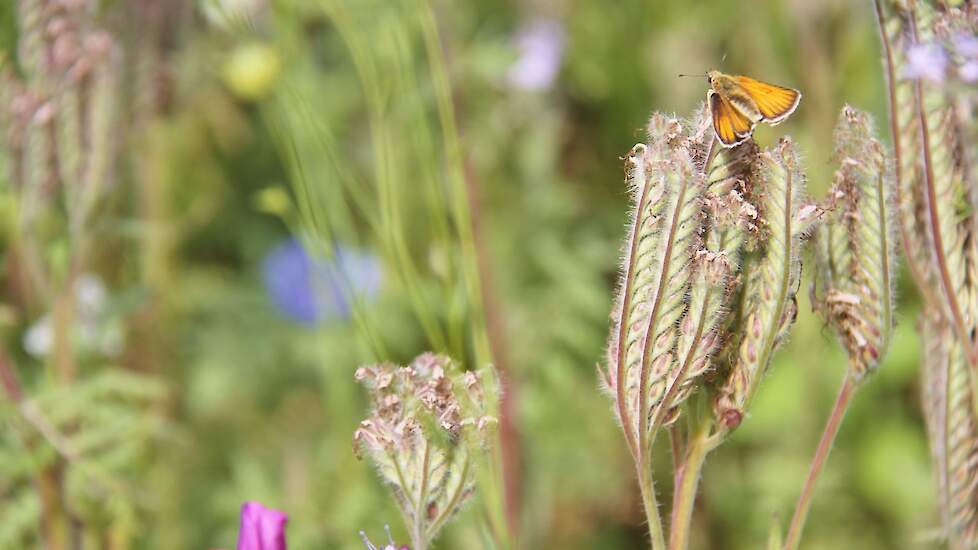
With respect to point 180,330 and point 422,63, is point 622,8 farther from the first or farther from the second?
point 180,330

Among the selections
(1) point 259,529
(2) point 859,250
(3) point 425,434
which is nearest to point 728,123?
(2) point 859,250

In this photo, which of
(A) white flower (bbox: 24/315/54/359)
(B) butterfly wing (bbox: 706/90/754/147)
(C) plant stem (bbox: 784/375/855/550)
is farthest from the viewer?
(A) white flower (bbox: 24/315/54/359)

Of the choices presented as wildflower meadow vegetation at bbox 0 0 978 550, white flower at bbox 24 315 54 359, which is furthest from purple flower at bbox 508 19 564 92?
white flower at bbox 24 315 54 359

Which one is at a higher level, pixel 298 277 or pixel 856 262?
pixel 298 277

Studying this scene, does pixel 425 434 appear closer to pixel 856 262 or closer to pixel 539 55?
pixel 856 262

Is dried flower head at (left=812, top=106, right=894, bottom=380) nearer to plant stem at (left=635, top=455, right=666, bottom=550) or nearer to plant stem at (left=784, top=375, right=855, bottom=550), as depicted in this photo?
plant stem at (left=784, top=375, right=855, bottom=550)

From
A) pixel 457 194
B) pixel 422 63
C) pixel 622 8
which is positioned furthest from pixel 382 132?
pixel 622 8
